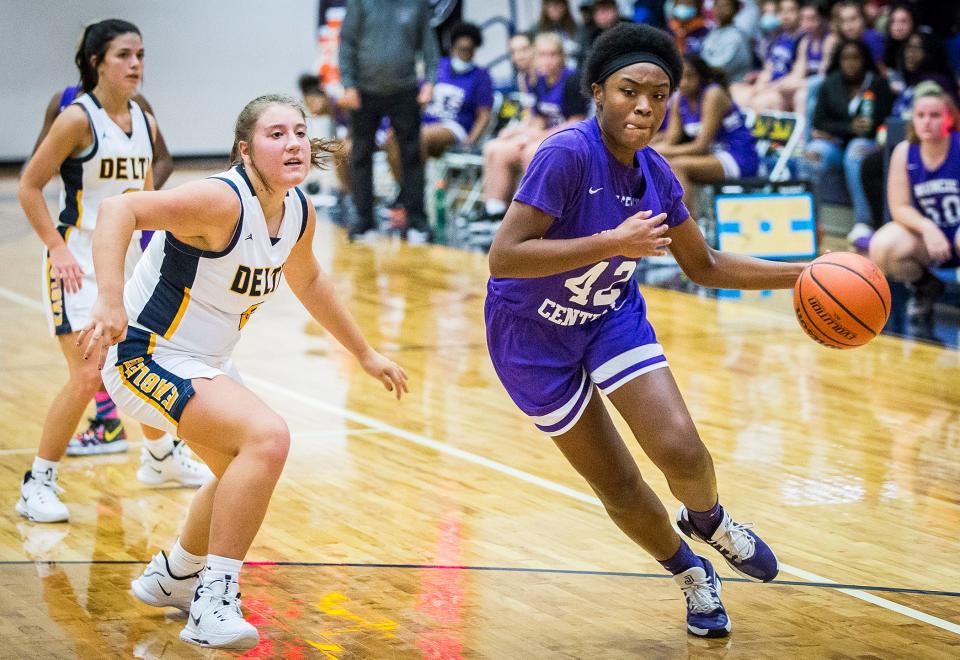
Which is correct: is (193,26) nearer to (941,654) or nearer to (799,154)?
(799,154)

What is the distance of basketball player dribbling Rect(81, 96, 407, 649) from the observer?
3.76 metres

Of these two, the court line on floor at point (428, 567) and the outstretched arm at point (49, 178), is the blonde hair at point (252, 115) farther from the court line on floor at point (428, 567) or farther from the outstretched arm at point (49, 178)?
the outstretched arm at point (49, 178)

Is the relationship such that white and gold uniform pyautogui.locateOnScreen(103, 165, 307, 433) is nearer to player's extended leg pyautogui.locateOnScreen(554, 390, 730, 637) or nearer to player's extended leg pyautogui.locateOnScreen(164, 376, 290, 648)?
player's extended leg pyautogui.locateOnScreen(164, 376, 290, 648)

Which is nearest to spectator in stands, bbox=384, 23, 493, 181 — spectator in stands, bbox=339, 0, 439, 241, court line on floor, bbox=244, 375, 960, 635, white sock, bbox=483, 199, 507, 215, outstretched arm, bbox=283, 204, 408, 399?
spectator in stands, bbox=339, 0, 439, 241

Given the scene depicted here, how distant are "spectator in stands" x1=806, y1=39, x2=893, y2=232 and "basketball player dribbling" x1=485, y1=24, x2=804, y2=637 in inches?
302

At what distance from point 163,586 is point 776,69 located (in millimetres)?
10659

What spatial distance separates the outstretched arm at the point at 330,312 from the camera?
4.25 m

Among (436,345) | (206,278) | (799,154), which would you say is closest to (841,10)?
(799,154)

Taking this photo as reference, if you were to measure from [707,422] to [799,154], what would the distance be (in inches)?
242

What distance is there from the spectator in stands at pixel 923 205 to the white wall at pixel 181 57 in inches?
459

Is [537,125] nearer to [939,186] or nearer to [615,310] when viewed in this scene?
[939,186]

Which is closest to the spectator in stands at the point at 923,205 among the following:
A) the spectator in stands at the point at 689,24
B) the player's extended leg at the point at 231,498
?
the spectator in stands at the point at 689,24

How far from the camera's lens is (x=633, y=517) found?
3.98 meters

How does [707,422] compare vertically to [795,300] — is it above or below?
below
